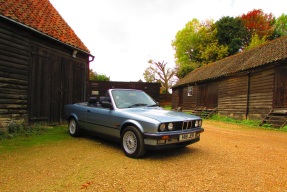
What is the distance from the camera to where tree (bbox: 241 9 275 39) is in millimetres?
36062

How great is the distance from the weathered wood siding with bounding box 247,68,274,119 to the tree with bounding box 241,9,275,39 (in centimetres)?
2707

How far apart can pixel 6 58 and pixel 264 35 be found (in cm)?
3965

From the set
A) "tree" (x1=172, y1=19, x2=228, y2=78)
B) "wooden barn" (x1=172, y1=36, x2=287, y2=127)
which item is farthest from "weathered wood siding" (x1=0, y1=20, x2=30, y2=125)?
"tree" (x1=172, y1=19, x2=228, y2=78)

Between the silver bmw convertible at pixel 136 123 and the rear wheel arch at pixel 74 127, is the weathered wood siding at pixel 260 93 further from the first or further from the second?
the rear wheel arch at pixel 74 127

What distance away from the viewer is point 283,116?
35.5ft

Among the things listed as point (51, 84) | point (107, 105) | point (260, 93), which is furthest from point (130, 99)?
point (260, 93)

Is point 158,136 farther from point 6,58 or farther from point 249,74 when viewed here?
point 249,74

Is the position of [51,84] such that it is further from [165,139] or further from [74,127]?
[165,139]

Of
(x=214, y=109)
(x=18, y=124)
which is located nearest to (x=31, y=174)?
(x=18, y=124)

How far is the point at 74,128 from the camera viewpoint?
6305 mm

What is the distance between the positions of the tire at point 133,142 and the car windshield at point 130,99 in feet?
2.69

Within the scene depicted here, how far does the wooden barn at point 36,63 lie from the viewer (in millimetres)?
6777

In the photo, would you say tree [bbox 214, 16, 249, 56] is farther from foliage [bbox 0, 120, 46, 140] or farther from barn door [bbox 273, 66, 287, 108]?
foliage [bbox 0, 120, 46, 140]

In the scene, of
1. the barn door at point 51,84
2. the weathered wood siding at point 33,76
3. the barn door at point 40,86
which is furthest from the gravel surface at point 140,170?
the barn door at point 51,84
